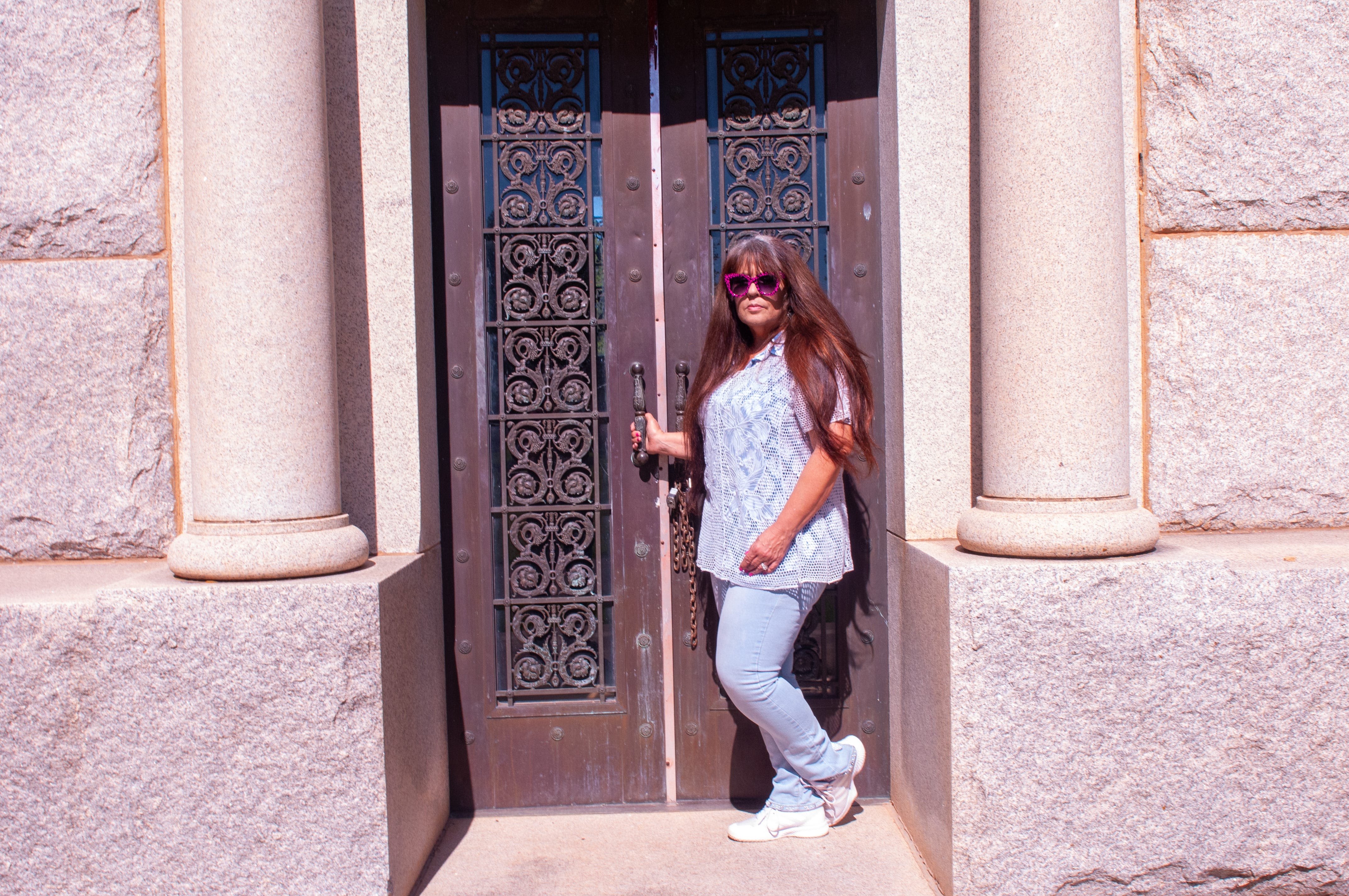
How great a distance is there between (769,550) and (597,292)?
1.28m

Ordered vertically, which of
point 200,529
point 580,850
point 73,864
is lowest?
point 580,850

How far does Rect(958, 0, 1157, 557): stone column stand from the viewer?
9.71 feet

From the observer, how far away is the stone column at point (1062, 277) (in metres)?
2.96

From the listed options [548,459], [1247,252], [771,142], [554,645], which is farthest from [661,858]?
[1247,252]

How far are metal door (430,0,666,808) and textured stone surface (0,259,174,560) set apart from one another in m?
1.06

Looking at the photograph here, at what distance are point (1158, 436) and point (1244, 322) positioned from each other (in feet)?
1.67

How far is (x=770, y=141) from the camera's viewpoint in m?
3.71

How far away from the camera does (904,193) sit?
343cm

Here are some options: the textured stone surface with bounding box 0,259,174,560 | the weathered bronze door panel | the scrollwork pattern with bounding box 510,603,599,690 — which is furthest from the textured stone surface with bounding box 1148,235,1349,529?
the textured stone surface with bounding box 0,259,174,560

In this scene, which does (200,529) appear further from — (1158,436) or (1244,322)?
(1244,322)

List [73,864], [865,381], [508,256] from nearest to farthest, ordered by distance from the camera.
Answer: [73,864] → [865,381] → [508,256]

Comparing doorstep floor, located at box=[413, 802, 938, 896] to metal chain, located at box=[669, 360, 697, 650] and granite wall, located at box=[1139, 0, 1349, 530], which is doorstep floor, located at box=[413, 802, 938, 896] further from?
granite wall, located at box=[1139, 0, 1349, 530]

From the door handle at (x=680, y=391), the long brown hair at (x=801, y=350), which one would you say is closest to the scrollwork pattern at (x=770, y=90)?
the long brown hair at (x=801, y=350)

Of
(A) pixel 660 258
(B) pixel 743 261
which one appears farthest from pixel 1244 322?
(A) pixel 660 258
